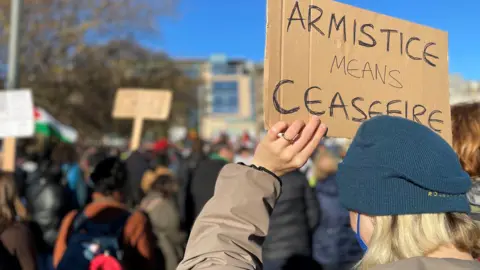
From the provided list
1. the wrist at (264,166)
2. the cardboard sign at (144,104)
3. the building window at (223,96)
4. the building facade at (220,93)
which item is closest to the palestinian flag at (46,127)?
the cardboard sign at (144,104)

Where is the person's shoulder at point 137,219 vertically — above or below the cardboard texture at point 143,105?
below

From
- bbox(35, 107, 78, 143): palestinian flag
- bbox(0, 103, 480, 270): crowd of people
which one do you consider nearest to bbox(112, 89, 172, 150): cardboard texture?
bbox(0, 103, 480, 270): crowd of people

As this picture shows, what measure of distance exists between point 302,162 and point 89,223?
83.3 inches

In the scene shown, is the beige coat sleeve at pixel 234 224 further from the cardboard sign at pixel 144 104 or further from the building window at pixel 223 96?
the building window at pixel 223 96

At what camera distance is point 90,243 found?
3.09 metres

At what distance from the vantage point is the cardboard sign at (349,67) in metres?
1.59

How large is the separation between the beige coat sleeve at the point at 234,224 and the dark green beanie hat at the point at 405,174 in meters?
0.24

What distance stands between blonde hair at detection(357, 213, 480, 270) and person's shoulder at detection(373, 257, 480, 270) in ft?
0.12

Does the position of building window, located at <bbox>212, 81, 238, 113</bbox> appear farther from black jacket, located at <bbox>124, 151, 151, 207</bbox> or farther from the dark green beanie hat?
the dark green beanie hat

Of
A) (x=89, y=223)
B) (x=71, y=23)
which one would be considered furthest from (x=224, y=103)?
(x=89, y=223)

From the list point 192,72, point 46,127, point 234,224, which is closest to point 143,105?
point 234,224

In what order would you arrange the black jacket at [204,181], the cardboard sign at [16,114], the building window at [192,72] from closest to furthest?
the black jacket at [204,181] → the cardboard sign at [16,114] → the building window at [192,72]

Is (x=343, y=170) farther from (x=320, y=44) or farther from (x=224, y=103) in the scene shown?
(x=224, y=103)

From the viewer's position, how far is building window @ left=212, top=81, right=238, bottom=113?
63719 mm
